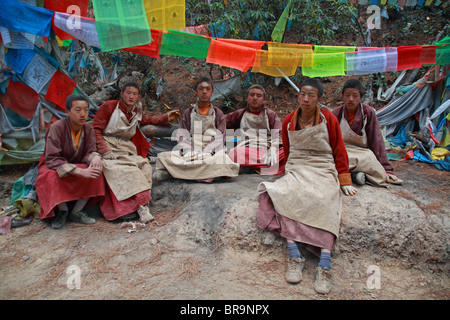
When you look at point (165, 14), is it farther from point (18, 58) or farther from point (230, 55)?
point (18, 58)

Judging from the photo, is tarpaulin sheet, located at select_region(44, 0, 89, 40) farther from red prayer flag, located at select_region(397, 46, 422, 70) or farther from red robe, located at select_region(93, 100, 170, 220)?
red prayer flag, located at select_region(397, 46, 422, 70)

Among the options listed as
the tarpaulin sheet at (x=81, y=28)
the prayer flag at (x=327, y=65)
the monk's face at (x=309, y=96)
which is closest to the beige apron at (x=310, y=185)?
the monk's face at (x=309, y=96)

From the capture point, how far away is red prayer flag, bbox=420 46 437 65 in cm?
506

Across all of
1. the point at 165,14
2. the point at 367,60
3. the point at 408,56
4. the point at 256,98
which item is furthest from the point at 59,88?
the point at 408,56

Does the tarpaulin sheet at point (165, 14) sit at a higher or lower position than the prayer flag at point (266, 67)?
higher

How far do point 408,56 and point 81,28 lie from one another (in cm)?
516

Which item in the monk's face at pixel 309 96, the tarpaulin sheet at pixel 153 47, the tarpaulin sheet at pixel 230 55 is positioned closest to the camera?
the monk's face at pixel 309 96

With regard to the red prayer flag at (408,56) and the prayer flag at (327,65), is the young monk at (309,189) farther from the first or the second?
the red prayer flag at (408,56)

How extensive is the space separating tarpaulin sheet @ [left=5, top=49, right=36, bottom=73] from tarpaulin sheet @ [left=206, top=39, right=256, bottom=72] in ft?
8.10

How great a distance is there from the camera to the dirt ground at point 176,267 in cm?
243

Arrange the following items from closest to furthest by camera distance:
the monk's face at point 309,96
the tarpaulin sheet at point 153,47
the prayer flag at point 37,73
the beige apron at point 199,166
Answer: the monk's face at point 309,96 → the beige apron at point 199,166 → the prayer flag at point 37,73 → the tarpaulin sheet at point 153,47

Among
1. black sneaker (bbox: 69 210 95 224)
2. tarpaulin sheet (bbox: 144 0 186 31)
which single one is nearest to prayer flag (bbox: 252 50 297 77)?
tarpaulin sheet (bbox: 144 0 186 31)

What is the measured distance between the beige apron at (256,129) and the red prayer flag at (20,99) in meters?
2.90

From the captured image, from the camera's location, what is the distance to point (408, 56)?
512cm
